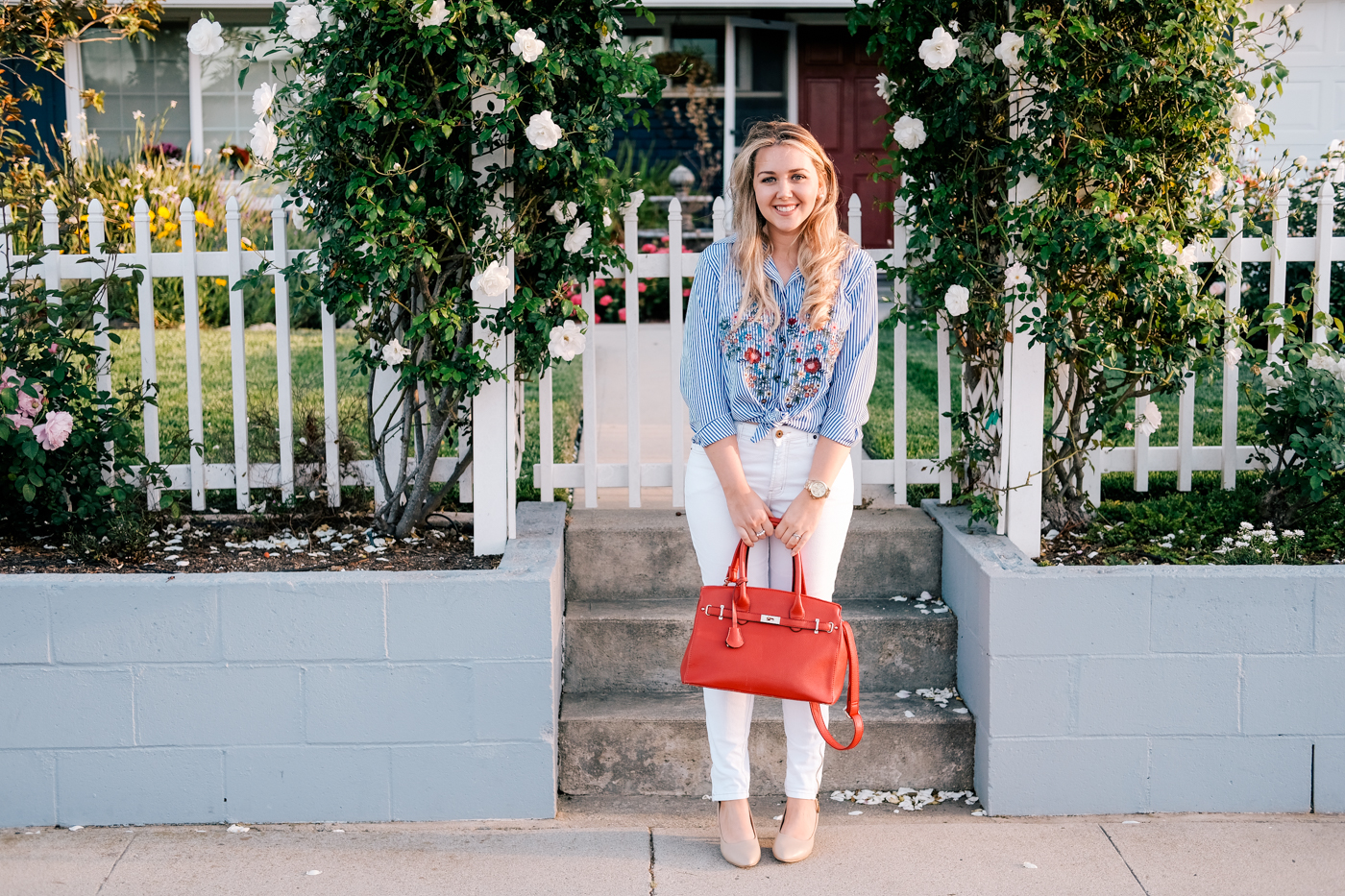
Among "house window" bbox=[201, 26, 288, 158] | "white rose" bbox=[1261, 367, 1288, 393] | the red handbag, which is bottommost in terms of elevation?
the red handbag

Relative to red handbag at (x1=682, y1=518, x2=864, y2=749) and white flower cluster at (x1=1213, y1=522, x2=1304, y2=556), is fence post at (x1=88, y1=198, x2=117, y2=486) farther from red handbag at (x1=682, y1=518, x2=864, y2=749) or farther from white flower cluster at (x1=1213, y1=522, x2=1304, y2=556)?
white flower cluster at (x1=1213, y1=522, x2=1304, y2=556)

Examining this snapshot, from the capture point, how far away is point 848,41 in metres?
11.1

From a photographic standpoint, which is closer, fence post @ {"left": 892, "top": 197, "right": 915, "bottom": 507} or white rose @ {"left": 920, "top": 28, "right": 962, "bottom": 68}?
white rose @ {"left": 920, "top": 28, "right": 962, "bottom": 68}

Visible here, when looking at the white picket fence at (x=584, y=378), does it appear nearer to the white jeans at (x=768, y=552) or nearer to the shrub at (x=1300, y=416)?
the shrub at (x=1300, y=416)

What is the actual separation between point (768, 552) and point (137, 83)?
32.5 feet

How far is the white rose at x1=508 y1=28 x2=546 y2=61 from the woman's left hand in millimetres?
1302

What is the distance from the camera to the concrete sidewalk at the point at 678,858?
2.84m

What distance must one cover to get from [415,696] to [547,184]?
4.78ft

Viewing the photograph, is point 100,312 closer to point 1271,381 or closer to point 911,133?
point 911,133

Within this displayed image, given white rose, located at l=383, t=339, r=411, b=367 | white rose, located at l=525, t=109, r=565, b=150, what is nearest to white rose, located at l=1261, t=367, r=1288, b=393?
white rose, located at l=525, t=109, r=565, b=150

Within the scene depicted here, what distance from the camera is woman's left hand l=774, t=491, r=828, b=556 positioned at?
9.27 feet

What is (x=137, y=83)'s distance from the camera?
35.3ft

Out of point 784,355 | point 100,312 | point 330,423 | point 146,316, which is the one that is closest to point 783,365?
point 784,355

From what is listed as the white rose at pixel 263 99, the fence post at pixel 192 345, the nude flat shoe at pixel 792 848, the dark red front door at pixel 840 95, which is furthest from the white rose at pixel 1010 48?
the dark red front door at pixel 840 95
